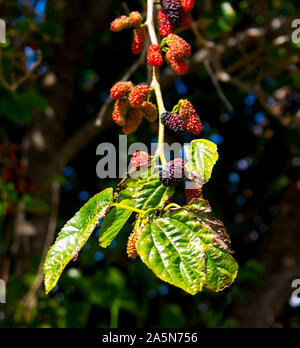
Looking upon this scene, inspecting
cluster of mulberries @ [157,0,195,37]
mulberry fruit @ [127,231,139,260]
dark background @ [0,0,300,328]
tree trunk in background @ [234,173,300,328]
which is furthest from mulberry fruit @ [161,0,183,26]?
tree trunk in background @ [234,173,300,328]

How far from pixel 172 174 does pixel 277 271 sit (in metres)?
2.00

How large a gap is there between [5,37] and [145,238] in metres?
1.46

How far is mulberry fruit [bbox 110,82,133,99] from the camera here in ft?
1.90

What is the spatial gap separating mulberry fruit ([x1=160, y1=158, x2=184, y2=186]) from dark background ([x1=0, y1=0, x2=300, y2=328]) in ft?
3.71

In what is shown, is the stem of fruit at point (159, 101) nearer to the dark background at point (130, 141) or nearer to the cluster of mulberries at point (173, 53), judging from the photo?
the cluster of mulberries at point (173, 53)

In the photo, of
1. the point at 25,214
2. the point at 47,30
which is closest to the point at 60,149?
the point at 25,214

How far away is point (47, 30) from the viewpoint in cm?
171

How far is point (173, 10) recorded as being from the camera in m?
0.65

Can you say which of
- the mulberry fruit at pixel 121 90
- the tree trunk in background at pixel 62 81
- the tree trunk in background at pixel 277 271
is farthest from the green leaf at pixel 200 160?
the tree trunk in background at pixel 277 271

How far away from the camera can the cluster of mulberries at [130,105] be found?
0.56m

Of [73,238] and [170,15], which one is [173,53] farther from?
[73,238]

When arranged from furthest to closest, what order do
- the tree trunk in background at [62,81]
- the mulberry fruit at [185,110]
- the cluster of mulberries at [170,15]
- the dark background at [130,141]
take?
the tree trunk in background at [62,81]
the dark background at [130,141]
the cluster of mulberries at [170,15]
the mulberry fruit at [185,110]

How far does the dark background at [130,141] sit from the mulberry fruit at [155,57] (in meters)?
1.03

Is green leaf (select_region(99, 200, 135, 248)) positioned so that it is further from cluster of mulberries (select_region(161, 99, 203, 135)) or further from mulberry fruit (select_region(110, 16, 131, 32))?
mulberry fruit (select_region(110, 16, 131, 32))
